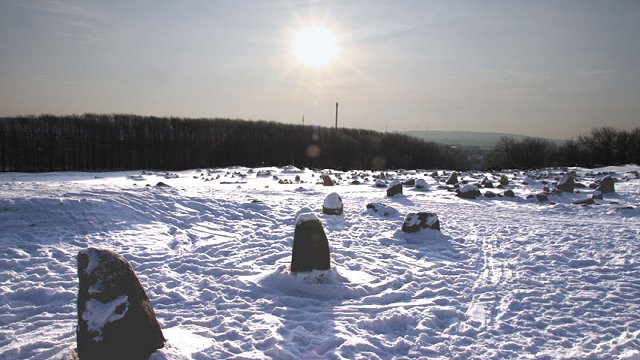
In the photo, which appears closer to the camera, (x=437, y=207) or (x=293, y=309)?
(x=293, y=309)

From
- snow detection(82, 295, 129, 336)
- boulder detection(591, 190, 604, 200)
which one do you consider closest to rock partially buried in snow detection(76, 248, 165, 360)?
snow detection(82, 295, 129, 336)

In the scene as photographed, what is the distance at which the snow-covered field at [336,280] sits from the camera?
16.2ft

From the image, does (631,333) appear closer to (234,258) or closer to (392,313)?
(392,313)

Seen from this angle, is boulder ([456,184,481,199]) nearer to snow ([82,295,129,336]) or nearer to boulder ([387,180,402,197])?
boulder ([387,180,402,197])

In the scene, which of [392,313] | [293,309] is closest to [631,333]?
[392,313]

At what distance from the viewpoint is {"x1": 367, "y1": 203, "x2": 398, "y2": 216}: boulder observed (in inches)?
527

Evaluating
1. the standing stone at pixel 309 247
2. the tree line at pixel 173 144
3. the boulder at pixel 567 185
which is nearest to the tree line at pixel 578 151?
the tree line at pixel 173 144

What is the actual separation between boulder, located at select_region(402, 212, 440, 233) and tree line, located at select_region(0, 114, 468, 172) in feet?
104

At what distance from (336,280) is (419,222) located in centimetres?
461

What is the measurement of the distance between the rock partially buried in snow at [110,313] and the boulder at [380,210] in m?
9.88

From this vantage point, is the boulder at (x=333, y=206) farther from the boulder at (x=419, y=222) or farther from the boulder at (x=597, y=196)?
the boulder at (x=597, y=196)

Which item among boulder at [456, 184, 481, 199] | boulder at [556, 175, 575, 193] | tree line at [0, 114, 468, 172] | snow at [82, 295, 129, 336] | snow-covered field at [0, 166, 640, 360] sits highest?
tree line at [0, 114, 468, 172]

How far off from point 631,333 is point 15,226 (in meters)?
11.8

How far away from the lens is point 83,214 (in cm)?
1052
